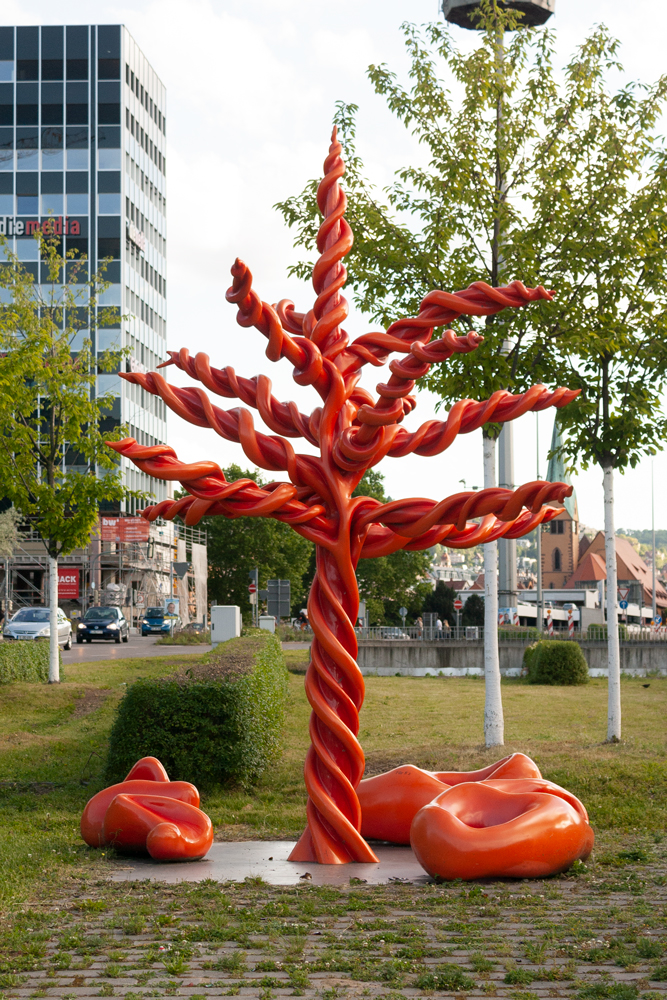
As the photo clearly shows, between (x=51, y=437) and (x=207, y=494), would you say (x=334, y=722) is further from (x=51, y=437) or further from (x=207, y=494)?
(x=51, y=437)

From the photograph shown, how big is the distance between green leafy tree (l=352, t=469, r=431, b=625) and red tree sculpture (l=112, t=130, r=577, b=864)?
2328 inches

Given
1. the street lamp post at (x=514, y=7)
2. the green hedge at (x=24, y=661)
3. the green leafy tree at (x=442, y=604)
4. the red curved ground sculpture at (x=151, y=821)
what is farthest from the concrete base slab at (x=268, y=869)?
the green leafy tree at (x=442, y=604)

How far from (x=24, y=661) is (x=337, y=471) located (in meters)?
14.2

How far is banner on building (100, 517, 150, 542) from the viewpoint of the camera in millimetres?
58219

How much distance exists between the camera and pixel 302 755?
13.7 metres

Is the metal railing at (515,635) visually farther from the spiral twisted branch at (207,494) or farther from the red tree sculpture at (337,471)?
the spiral twisted branch at (207,494)

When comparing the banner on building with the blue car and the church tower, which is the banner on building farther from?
the church tower

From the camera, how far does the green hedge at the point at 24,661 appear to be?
65.3 feet

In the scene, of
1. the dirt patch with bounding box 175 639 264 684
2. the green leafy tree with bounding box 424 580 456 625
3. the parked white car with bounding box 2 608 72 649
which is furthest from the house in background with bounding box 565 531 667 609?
the dirt patch with bounding box 175 639 264 684

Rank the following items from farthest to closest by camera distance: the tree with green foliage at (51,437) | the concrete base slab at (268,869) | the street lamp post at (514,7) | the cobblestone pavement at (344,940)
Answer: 1. the street lamp post at (514,7)
2. the tree with green foliage at (51,437)
3. the concrete base slab at (268,869)
4. the cobblestone pavement at (344,940)

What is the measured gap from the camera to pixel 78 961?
5180 mm

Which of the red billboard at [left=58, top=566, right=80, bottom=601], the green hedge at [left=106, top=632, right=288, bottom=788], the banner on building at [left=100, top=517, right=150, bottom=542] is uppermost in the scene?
the banner on building at [left=100, top=517, right=150, bottom=542]

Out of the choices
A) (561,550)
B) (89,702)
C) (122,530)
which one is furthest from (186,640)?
(561,550)

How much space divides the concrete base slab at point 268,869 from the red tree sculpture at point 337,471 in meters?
0.22
